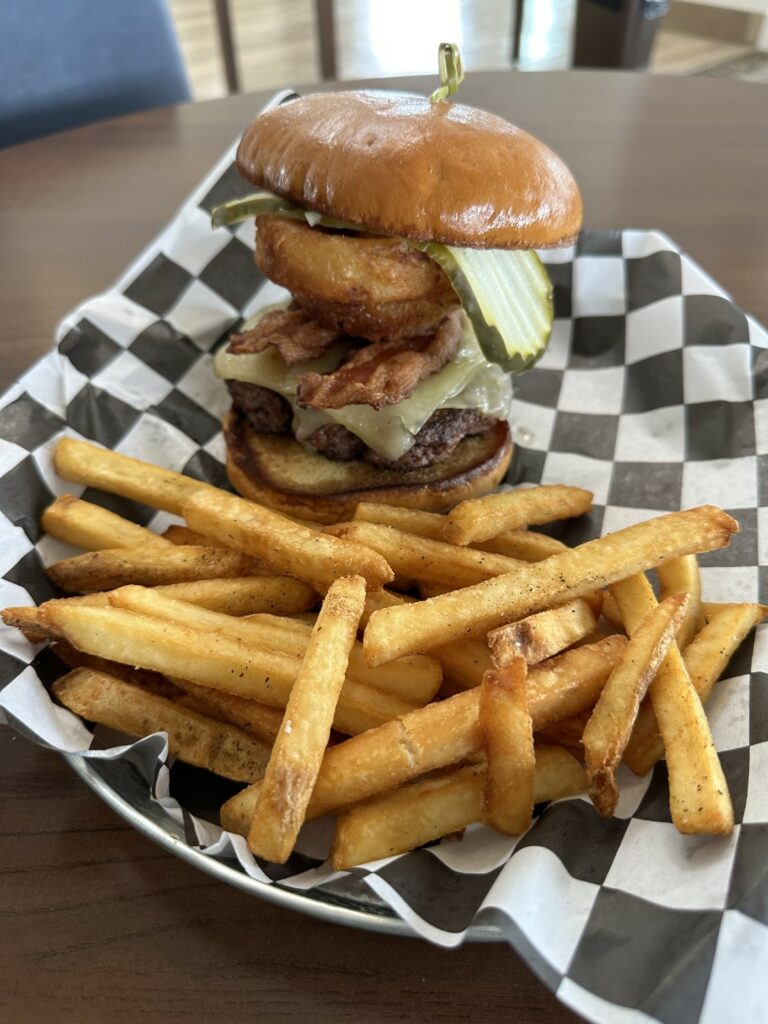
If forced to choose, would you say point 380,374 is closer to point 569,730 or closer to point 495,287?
point 495,287

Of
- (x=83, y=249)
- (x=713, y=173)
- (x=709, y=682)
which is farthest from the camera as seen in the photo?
(x=713, y=173)

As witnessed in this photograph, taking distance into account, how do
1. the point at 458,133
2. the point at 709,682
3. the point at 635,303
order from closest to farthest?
the point at 709,682, the point at 458,133, the point at 635,303

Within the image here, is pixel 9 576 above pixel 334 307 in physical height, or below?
below

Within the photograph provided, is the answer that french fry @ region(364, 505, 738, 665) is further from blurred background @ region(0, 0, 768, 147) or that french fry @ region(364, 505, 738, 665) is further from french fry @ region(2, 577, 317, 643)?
blurred background @ region(0, 0, 768, 147)

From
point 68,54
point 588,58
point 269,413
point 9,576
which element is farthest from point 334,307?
point 588,58

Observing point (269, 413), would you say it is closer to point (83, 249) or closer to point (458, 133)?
point (458, 133)

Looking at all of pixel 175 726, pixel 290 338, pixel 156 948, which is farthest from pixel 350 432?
pixel 156 948
